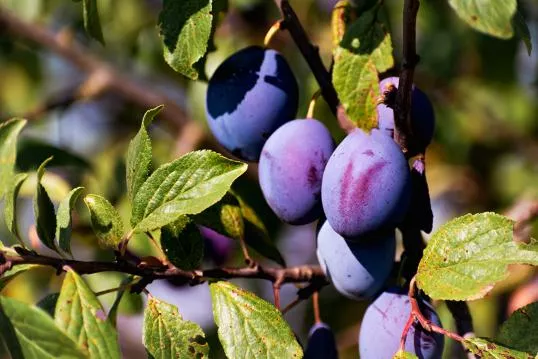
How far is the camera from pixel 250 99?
2.80ft

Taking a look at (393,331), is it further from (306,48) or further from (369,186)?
(306,48)

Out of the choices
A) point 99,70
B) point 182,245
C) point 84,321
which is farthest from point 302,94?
point 84,321

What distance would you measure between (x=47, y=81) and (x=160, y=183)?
154 centimetres

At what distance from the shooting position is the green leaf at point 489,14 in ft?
2.09

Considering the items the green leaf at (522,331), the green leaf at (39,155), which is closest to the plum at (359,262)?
the green leaf at (522,331)

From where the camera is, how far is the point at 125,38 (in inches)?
68.7

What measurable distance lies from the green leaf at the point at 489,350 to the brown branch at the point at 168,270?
20cm

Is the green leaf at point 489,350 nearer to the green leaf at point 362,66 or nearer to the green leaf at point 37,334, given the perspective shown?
the green leaf at point 362,66

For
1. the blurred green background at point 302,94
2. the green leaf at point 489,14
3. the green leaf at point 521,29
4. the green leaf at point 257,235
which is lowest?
the blurred green background at point 302,94

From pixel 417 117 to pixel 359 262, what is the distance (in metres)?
0.14

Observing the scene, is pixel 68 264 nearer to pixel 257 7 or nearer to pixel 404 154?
pixel 404 154

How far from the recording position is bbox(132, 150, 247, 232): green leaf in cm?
71

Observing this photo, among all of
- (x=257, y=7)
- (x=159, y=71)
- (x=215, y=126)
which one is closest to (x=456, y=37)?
(x=257, y=7)

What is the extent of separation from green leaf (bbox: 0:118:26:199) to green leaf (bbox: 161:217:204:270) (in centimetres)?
14
